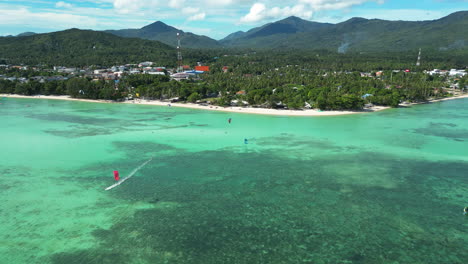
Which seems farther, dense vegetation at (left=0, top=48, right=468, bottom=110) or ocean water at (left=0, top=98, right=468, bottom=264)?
dense vegetation at (left=0, top=48, right=468, bottom=110)

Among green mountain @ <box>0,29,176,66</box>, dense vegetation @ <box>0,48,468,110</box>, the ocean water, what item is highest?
green mountain @ <box>0,29,176,66</box>

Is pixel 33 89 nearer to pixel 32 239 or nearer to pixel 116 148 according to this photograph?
pixel 116 148

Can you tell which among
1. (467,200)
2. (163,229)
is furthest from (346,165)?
(163,229)

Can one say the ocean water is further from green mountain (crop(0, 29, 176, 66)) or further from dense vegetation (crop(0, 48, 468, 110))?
green mountain (crop(0, 29, 176, 66))

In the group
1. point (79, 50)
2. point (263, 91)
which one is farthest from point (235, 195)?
point (79, 50)

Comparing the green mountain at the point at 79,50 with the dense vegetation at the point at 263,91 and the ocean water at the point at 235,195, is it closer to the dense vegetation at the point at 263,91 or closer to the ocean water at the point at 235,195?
the dense vegetation at the point at 263,91

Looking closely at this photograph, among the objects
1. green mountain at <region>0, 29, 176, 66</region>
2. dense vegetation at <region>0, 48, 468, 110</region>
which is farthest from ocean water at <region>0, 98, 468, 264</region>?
green mountain at <region>0, 29, 176, 66</region>
